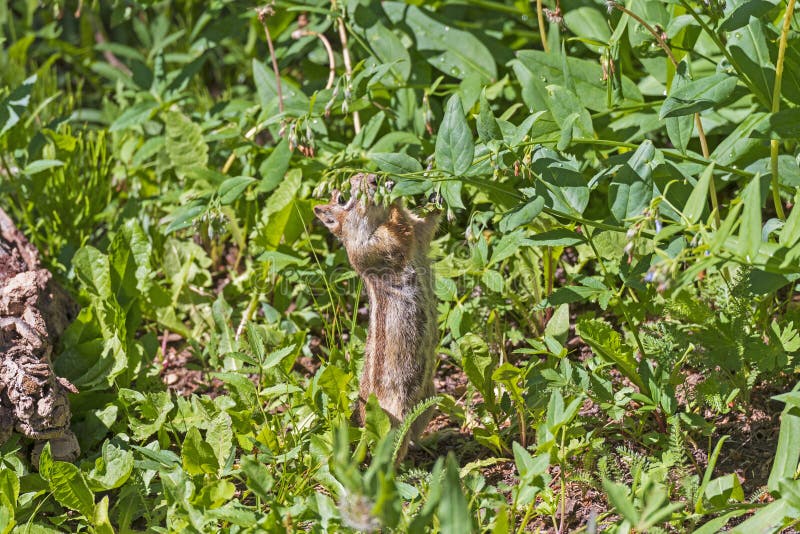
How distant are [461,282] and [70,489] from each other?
71.9 inches

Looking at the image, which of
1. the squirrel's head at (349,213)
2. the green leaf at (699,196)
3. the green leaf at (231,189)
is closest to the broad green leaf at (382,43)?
the squirrel's head at (349,213)

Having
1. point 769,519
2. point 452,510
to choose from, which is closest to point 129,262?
point 452,510

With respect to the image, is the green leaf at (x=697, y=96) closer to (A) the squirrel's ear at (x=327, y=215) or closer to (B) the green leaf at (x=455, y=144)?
(B) the green leaf at (x=455, y=144)

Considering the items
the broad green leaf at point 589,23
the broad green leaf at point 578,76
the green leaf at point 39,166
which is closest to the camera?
the broad green leaf at point 578,76

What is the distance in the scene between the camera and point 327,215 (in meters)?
3.90

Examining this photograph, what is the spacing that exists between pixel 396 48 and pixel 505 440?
1.86m

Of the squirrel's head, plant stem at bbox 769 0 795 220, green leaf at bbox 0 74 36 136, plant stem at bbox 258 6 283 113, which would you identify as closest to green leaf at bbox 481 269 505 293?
the squirrel's head

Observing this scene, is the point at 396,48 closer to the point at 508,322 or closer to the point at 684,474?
the point at 508,322

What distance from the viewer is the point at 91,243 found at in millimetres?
4895

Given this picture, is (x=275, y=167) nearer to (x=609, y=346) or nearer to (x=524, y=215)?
(x=524, y=215)

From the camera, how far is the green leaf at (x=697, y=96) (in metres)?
2.94

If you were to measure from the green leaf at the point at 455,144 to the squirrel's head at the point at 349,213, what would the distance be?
0.69 metres

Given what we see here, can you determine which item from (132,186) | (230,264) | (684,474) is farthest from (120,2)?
(684,474)

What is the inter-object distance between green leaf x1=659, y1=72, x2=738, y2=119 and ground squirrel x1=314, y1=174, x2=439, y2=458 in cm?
100
